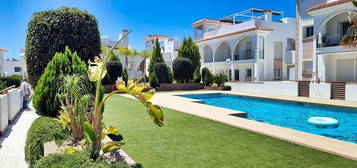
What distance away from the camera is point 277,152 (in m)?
5.93

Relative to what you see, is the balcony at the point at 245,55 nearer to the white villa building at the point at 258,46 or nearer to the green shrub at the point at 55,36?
the white villa building at the point at 258,46

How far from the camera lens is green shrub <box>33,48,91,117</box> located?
22.4 feet

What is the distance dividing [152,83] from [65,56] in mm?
20089

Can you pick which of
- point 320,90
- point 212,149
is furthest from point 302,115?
point 212,149

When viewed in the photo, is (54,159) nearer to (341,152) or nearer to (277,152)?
(277,152)

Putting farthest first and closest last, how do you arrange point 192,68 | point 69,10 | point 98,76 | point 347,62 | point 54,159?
point 192,68
point 347,62
point 69,10
point 98,76
point 54,159

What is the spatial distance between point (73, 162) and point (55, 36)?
6.62m

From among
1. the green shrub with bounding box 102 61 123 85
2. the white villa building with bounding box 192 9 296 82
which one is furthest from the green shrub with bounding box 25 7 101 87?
the white villa building with bounding box 192 9 296 82

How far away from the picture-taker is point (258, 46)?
30.5 metres

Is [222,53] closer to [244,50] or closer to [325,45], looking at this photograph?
[244,50]

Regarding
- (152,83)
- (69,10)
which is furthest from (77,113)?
(152,83)

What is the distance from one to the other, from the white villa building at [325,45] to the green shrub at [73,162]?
22609 millimetres

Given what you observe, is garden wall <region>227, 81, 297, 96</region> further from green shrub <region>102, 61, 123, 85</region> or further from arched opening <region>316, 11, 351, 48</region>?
green shrub <region>102, 61, 123, 85</region>

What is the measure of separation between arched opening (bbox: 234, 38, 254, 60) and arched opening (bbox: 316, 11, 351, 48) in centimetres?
1004
